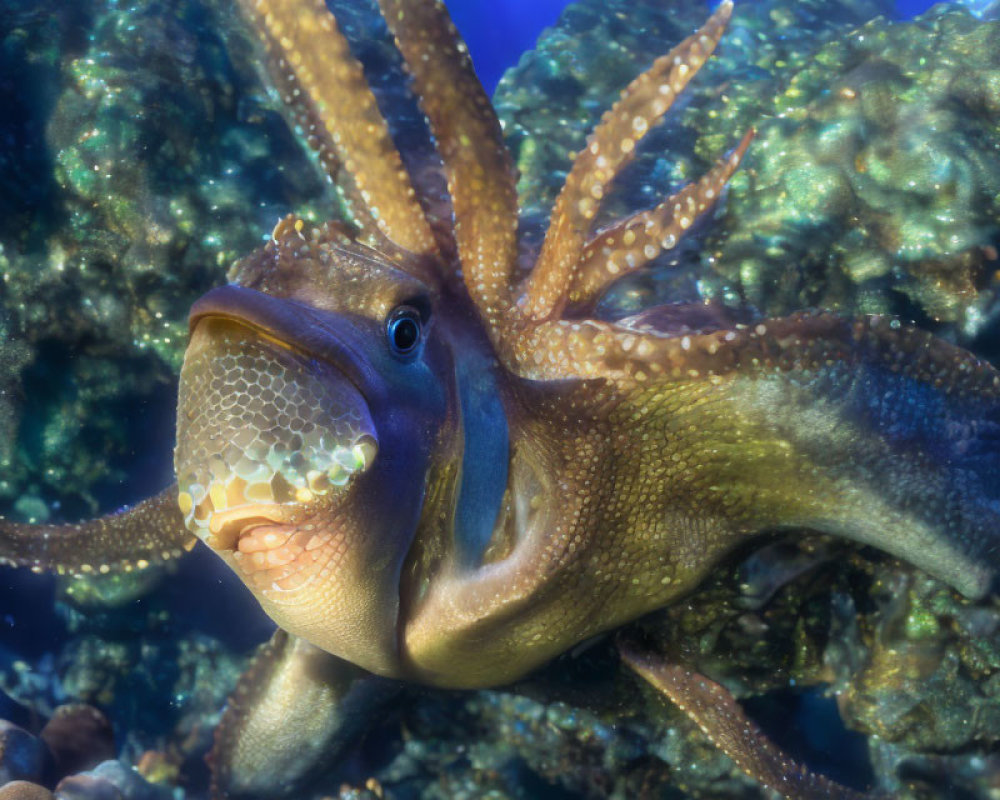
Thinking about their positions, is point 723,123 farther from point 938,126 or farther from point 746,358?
point 746,358

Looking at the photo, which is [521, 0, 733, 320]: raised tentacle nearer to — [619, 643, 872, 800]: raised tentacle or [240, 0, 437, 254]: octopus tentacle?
[240, 0, 437, 254]: octopus tentacle

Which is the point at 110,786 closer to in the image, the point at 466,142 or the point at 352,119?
the point at 352,119

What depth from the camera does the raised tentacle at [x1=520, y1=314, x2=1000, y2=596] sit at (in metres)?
1.92

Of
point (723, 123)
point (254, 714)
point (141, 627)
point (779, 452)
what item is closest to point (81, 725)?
point (141, 627)

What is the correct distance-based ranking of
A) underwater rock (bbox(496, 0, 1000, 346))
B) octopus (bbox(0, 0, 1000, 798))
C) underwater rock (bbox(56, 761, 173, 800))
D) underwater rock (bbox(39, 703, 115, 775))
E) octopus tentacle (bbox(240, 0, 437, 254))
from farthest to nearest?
underwater rock (bbox(39, 703, 115, 775))
underwater rock (bbox(56, 761, 173, 800))
underwater rock (bbox(496, 0, 1000, 346))
octopus tentacle (bbox(240, 0, 437, 254))
octopus (bbox(0, 0, 1000, 798))

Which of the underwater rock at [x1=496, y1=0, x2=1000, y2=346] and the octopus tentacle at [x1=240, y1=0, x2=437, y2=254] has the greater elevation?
the octopus tentacle at [x1=240, y1=0, x2=437, y2=254]

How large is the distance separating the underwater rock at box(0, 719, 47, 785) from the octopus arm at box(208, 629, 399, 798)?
38.7 inches

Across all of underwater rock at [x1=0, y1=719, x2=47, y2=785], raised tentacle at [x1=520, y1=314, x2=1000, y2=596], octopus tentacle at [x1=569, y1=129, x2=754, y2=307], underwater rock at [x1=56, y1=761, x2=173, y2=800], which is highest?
octopus tentacle at [x1=569, y1=129, x2=754, y2=307]

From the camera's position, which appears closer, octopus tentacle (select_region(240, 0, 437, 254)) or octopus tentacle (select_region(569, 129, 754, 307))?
octopus tentacle (select_region(569, 129, 754, 307))

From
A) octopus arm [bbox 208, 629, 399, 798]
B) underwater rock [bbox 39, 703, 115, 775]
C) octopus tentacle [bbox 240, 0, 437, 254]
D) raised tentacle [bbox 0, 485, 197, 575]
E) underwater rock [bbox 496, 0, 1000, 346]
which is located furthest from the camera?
underwater rock [bbox 39, 703, 115, 775]

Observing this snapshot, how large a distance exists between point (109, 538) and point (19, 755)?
6.26ft

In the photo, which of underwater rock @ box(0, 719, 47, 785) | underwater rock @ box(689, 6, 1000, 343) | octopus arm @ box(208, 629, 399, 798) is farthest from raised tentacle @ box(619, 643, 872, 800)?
underwater rock @ box(0, 719, 47, 785)

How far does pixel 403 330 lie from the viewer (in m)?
1.84

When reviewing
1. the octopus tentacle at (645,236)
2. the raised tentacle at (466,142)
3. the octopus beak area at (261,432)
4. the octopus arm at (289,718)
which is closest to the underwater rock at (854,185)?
the octopus tentacle at (645,236)
